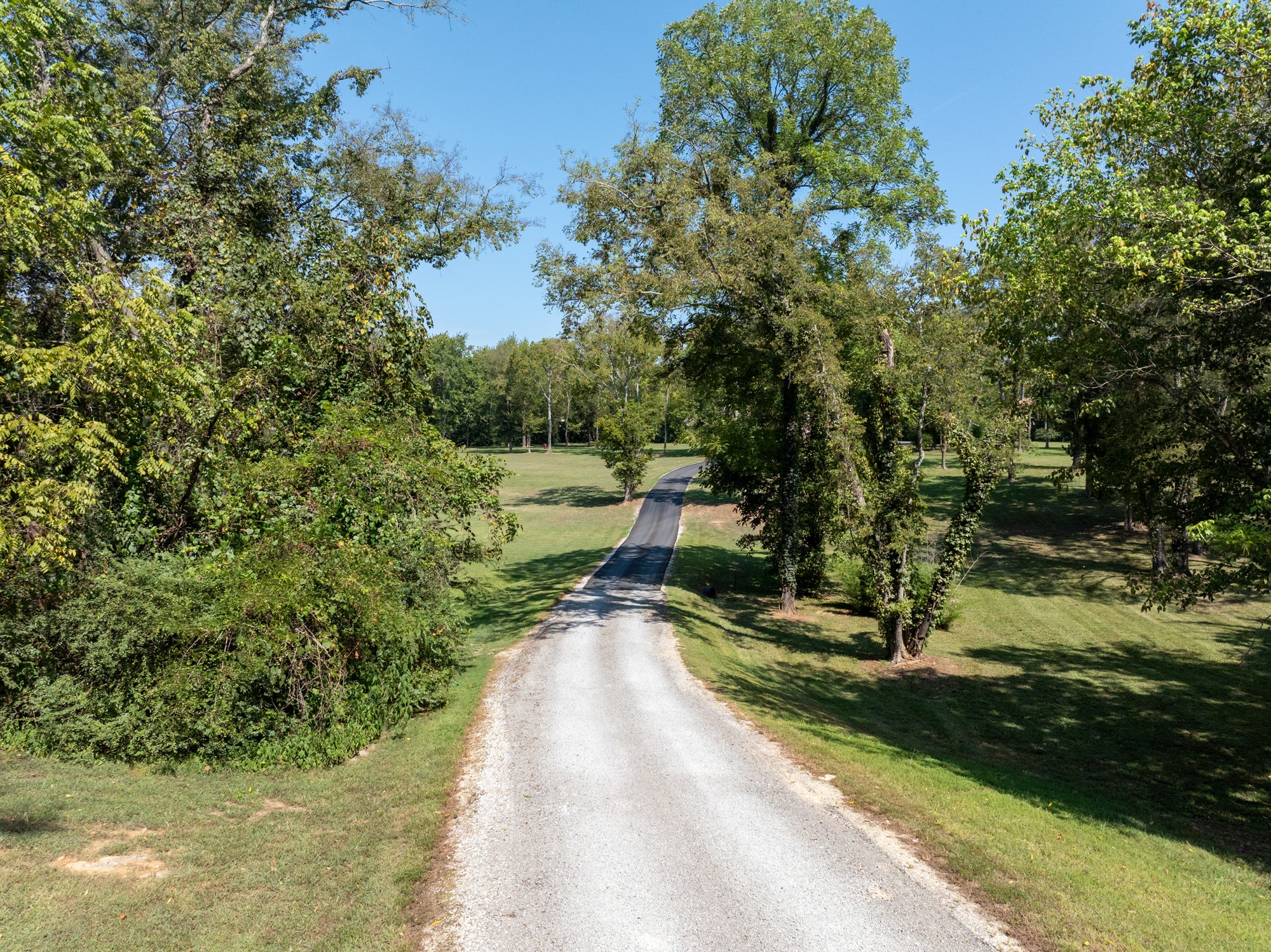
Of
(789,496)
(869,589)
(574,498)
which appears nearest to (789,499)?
(789,496)

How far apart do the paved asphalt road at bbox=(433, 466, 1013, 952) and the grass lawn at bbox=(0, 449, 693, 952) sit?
0.84 meters

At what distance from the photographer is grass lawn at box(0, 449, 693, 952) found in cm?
682

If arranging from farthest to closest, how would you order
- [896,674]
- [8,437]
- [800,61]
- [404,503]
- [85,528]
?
1. [800,61]
2. [896,674]
3. [404,503]
4. [85,528]
5. [8,437]

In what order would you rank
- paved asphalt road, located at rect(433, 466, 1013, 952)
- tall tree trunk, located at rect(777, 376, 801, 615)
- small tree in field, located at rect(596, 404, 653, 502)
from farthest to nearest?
small tree in field, located at rect(596, 404, 653, 502)
tall tree trunk, located at rect(777, 376, 801, 615)
paved asphalt road, located at rect(433, 466, 1013, 952)

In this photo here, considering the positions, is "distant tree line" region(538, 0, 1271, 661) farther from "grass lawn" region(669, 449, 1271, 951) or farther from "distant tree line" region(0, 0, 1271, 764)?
"grass lawn" region(669, 449, 1271, 951)

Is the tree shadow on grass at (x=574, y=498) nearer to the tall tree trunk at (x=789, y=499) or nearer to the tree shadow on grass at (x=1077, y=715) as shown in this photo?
the tall tree trunk at (x=789, y=499)

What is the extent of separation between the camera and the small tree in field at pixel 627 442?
5066 centimetres

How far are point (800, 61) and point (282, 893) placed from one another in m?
26.3

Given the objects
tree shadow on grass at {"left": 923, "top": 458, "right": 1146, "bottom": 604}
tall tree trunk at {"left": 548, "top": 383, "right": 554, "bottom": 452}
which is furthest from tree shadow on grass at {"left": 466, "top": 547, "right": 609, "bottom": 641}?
tall tree trunk at {"left": 548, "top": 383, "right": 554, "bottom": 452}

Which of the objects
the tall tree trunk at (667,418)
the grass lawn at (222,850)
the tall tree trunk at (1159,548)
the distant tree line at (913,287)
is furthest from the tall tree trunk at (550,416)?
the grass lawn at (222,850)

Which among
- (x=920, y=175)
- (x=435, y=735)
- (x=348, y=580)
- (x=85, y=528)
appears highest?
(x=920, y=175)

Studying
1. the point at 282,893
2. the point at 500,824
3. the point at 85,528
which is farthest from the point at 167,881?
the point at 85,528

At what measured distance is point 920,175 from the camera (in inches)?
967

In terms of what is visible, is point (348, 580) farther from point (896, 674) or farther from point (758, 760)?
point (896, 674)
